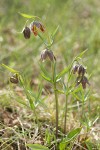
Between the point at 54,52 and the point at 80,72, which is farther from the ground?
the point at 54,52

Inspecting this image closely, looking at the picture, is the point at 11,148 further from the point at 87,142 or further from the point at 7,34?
the point at 7,34

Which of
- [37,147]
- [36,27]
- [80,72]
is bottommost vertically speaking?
[37,147]

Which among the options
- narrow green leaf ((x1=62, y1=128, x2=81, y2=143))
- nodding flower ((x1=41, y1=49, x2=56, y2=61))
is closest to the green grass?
narrow green leaf ((x1=62, y1=128, x2=81, y2=143))

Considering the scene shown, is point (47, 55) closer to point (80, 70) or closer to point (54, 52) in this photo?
point (80, 70)

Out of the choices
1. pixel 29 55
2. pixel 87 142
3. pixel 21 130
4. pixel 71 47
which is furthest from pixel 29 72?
pixel 87 142

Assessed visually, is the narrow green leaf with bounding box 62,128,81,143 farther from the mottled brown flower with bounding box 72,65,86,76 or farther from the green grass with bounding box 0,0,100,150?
the mottled brown flower with bounding box 72,65,86,76

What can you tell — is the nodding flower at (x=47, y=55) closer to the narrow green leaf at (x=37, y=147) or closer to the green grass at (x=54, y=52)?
the green grass at (x=54, y=52)

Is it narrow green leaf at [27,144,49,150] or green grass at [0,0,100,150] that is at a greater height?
green grass at [0,0,100,150]

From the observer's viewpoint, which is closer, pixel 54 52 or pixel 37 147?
pixel 37 147

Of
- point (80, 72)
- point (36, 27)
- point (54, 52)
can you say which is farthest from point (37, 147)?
point (54, 52)
